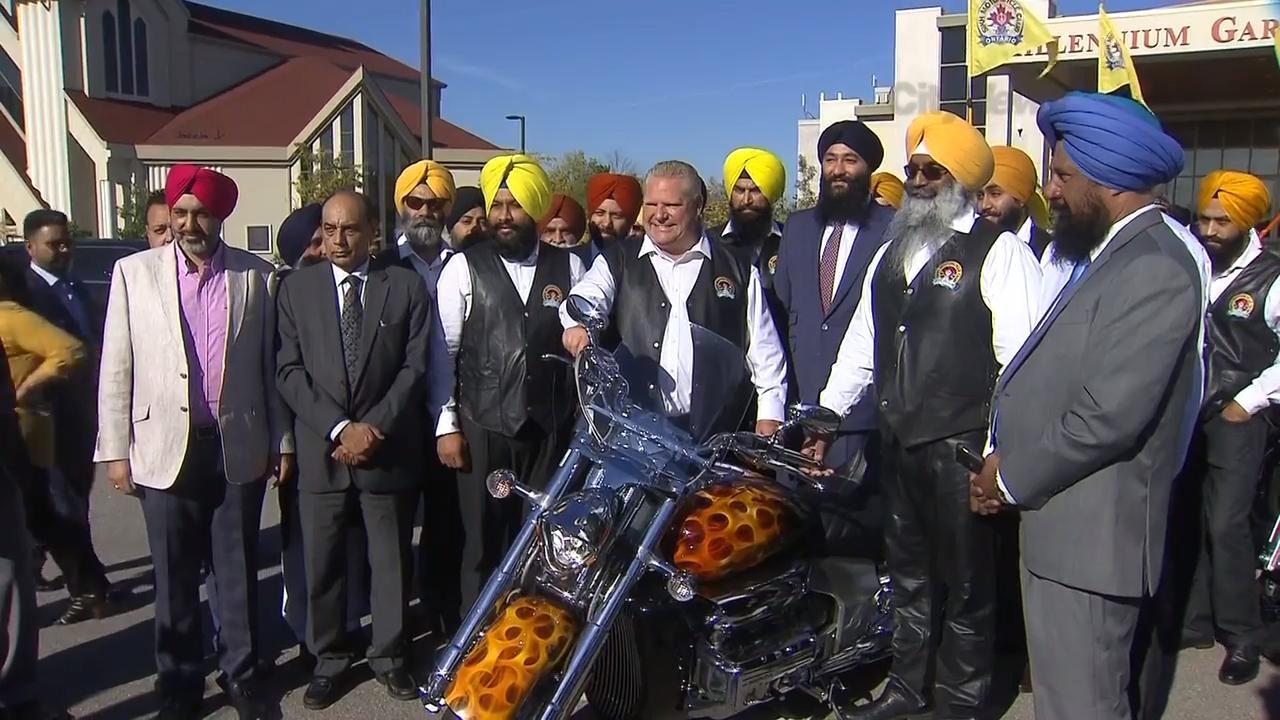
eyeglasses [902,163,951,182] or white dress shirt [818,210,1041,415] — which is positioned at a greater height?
eyeglasses [902,163,951,182]

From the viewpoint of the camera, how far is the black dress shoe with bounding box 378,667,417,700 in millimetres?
3838

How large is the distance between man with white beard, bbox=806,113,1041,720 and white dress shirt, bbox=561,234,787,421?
34 cm

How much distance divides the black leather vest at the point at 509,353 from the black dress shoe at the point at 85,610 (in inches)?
84.1

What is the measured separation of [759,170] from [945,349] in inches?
87.4

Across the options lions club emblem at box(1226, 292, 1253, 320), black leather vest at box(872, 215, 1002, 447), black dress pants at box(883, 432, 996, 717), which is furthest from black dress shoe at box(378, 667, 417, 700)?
lions club emblem at box(1226, 292, 1253, 320)

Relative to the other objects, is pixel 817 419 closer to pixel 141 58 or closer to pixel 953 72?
pixel 953 72

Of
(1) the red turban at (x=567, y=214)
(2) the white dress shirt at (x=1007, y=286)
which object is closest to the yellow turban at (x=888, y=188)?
(1) the red turban at (x=567, y=214)

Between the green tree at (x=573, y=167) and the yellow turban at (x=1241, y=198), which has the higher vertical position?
the green tree at (x=573, y=167)

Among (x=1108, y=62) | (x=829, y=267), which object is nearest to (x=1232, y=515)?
A: (x=829, y=267)

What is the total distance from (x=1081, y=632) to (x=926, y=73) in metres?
29.9

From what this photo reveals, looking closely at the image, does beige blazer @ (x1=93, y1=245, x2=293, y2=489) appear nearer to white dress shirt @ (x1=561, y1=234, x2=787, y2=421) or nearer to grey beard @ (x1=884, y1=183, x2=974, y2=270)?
white dress shirt @ (x1=561, y1=234, x2=787, y2=421)

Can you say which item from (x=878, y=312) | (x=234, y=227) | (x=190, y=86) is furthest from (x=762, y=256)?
(x=190, y=86)

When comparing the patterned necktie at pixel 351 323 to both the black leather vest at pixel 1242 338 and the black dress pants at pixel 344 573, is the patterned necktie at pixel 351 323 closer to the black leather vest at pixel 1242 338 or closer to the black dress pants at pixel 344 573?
the black dress pants at pixel 344 573

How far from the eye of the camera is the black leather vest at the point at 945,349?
3.45m
